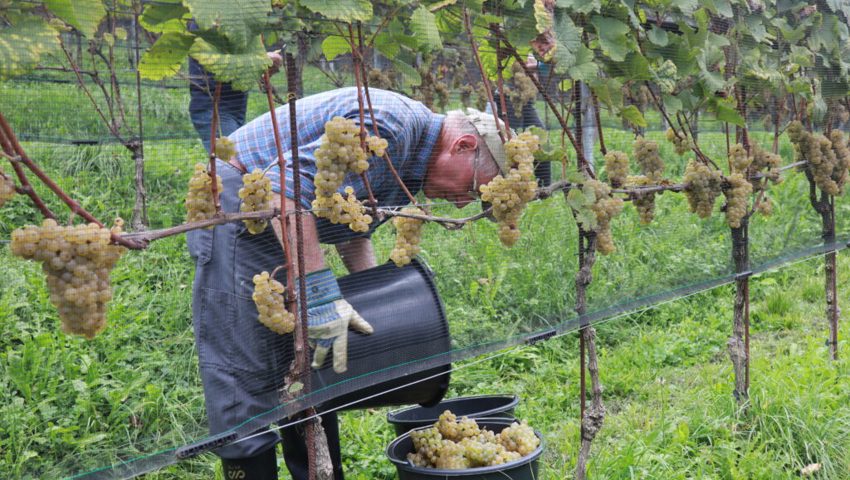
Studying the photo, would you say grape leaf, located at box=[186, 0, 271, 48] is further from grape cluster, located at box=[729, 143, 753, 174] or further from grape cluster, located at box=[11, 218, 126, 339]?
grape cluster, located at box=[729, 143, 753, 174]

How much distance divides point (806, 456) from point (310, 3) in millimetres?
2482

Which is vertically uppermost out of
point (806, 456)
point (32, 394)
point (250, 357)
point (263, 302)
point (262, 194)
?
point (262, 194)

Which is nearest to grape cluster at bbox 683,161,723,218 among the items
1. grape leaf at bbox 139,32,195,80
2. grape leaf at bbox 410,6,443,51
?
grape leaf at bbox 410,6,443,51

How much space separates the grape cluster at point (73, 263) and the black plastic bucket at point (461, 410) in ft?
4.79

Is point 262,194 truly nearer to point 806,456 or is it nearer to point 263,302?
point 263,302

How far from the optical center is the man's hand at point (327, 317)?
1926mm

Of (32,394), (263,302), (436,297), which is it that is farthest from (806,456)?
(32,394)

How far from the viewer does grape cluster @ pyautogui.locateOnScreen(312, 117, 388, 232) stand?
1.77 meters

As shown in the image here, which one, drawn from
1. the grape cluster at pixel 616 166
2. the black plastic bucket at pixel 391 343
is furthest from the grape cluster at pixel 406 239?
the grape cluster at pixel 616 166

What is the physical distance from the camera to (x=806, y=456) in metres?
3.05

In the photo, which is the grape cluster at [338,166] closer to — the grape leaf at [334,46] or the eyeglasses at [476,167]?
the grape leaf at [334,46]

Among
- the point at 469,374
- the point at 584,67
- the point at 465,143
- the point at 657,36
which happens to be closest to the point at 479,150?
the point at 465,143

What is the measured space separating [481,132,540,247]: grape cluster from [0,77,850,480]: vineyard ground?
1.34ft

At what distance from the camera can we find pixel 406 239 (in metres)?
2.06
